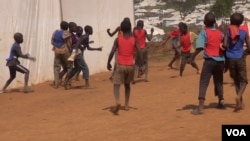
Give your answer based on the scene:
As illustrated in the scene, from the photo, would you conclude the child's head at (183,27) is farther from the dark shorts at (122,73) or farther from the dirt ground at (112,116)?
the dark shorts at (122,73)

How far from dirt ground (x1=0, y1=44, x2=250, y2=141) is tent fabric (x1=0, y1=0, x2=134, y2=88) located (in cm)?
175

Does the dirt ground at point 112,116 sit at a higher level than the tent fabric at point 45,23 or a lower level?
lower

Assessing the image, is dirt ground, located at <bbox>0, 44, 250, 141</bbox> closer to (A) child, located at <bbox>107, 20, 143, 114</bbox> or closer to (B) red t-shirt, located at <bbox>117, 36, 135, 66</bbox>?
(A) child, located at <bbox>107, 20, 143, 114</bbox>

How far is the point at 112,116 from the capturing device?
884 cm

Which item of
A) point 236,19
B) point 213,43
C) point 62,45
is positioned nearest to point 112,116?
point 213,43

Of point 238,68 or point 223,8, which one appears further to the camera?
point 223,8

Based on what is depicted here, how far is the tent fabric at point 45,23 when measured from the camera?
13.8 meters

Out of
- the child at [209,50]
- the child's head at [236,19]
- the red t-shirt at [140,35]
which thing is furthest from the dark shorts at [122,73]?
the red t-shirt at [140,35]

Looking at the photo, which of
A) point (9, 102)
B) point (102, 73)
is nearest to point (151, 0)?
point (102, 73)

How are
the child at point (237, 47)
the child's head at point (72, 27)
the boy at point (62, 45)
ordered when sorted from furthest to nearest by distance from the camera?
the boy at point (62, 45) < the child's head at point (72, 27) < the child at point (237, 47)

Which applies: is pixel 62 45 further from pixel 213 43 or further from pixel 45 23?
pixel 213 43

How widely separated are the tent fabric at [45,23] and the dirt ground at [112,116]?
175 cm

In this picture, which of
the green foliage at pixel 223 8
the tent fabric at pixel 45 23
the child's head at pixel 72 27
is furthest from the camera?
the green foliage at pixel 223 8

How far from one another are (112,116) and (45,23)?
712 cm
